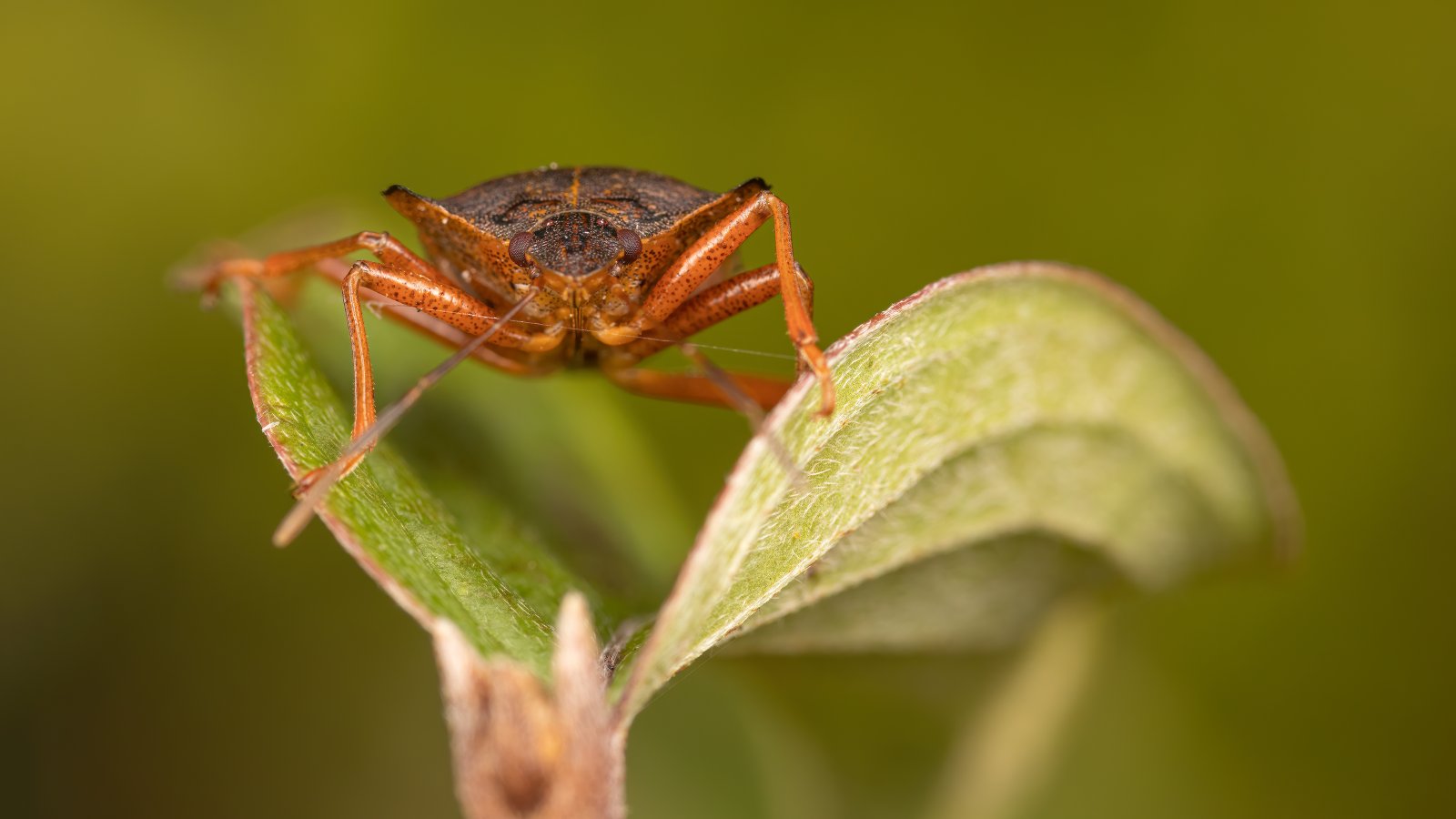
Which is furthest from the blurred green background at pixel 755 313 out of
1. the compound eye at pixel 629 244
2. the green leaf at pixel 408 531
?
the green leaf at pixel 408 531

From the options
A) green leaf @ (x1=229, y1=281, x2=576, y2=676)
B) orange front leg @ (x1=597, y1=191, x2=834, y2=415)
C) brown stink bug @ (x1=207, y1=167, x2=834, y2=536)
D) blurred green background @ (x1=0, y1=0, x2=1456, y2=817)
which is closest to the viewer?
green leaf @ (x1=229, y1=281, x2=576, y2=676)

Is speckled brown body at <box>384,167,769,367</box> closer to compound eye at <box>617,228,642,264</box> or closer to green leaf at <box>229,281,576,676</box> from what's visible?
compound eye at <box>617,228,642,264</box>

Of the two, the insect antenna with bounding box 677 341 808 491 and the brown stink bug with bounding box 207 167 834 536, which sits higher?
the brown stink bug with bounding box 207 167 834 536

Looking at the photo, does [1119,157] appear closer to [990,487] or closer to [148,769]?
[990,487]

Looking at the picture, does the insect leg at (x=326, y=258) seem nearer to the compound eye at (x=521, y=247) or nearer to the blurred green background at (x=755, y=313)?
the compound eye at (x=521, y=247)

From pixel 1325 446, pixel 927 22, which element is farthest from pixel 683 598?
pixel 927 22

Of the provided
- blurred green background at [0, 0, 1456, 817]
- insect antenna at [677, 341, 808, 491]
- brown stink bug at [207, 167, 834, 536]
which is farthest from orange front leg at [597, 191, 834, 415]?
blurred green background at [0, 0, 1456, 817]
